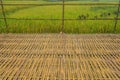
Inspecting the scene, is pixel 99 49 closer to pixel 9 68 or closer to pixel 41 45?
pixel 41 45

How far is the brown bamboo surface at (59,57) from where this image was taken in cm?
231

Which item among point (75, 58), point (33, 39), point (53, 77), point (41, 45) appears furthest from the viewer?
point (33, 39)

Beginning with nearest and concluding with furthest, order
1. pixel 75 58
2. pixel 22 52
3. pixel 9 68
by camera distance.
→ pixel 9 68 < pixel 75 58 < pixel 22 52

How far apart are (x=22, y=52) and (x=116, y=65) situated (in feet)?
3.90

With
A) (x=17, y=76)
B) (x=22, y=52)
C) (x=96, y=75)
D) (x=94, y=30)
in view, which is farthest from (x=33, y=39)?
(x=94, y=30)

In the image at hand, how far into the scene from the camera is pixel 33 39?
346cm

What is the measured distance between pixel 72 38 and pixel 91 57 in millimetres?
811

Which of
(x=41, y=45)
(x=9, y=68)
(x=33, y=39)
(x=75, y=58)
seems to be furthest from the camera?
(x=33, y=39)

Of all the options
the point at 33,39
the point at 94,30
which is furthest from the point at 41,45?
the point at 94,30

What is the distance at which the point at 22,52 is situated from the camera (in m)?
2.92

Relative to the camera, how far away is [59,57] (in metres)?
2.77

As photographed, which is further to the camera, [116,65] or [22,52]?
[22,52]

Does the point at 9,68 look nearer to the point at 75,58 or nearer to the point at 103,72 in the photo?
the point at 75,58

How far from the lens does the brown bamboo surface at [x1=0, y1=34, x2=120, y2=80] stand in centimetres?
231
